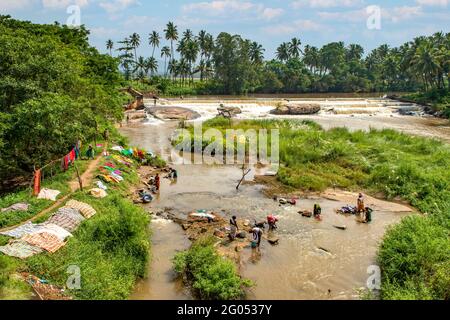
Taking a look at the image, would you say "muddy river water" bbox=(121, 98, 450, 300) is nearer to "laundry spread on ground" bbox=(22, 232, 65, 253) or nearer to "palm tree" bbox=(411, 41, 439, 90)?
"laundry spread on ground" bbox=(22, 232, 65, 253)

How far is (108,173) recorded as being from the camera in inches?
875

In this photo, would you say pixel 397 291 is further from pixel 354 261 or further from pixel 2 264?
pixel 2 264

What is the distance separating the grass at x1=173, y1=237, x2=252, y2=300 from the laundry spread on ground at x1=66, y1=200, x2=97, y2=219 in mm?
4474

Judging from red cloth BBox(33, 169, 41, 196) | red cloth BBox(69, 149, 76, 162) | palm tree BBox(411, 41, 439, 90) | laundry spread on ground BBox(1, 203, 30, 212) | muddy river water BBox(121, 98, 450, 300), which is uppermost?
palm tree BBox(411, 41, 439, 90)

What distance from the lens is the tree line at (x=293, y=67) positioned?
7212cm

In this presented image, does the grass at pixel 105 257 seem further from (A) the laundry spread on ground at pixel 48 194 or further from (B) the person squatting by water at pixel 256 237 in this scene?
(B) the person squatting by water at pixel 256 237

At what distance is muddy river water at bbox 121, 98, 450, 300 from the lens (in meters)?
13.4

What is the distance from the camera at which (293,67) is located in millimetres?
87875

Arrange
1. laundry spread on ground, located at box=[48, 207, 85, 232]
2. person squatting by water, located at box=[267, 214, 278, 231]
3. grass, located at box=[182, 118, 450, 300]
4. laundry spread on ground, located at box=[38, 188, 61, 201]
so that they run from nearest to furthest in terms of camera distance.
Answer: grass, located at box=[182, 118, 450, 300] → laundry spread on ground, located at box=[48, 207, 85, 232] → laundry spread on ground, located at box=[38, 188, 61, 201] → person squatting by water, located at box=[267, 214, 278, 231]

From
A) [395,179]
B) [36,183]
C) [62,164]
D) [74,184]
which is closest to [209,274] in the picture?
[36,183]

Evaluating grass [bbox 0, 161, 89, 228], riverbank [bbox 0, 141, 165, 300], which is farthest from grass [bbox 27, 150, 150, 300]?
grass [bbox 0, 161, 89, 228]

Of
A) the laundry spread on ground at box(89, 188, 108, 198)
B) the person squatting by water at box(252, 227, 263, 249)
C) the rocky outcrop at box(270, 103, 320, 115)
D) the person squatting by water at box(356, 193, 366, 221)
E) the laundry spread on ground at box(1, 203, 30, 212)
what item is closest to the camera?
the laundry spread on ground at box(1, 203, 30, 212)

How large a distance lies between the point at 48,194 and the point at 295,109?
42.0 metres
